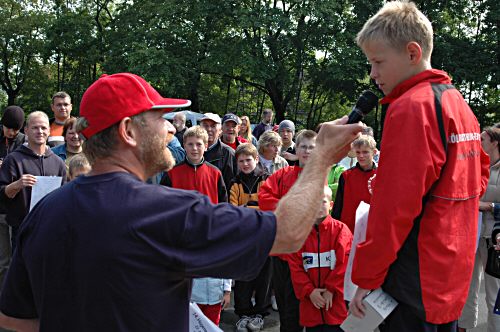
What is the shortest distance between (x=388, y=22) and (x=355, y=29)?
799 inches

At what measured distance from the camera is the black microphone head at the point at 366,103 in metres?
2.06

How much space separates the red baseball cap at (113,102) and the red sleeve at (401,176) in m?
1.04

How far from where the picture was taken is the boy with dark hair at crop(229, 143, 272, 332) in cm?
548

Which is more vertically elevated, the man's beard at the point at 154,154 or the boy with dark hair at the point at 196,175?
the man's beard at the point at 154,154

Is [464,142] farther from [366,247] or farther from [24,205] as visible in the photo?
[24,205]

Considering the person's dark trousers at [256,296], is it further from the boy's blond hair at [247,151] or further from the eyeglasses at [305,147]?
the eyeglasses at [305,147]

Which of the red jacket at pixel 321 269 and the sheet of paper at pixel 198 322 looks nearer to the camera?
the sheet of paper at pixel 198 322

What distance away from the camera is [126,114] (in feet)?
5.21

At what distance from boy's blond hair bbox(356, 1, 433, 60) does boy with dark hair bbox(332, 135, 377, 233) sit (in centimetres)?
302

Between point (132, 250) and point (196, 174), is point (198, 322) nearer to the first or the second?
point (132, 250)

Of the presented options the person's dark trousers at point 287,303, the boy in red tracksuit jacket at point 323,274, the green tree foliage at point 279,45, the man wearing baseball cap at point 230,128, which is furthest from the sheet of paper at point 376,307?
the green tree foliage at point 279,45

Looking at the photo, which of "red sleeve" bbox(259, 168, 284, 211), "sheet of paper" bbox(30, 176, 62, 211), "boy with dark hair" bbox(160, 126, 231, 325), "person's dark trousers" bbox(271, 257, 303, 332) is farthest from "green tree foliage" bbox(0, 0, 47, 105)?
"person's dark trousers" bbox(271, 257, 303, 332)

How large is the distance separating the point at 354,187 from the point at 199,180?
167 centimetres

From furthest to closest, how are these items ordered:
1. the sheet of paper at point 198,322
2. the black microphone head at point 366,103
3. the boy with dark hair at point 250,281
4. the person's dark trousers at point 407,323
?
the boy with dark hair at point 250,281 < the person's dark trousers at point 407,323 < the black microphone head at point 366,103 < the sheet of paper at point 198,322
